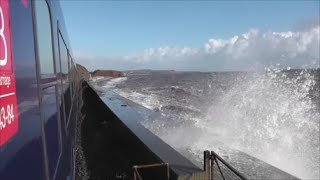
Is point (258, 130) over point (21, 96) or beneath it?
beneath

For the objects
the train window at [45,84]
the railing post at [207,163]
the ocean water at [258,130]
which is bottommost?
the ocean water at [258,130]

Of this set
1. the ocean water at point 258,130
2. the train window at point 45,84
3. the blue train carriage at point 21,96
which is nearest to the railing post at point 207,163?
the train window at point 45,84

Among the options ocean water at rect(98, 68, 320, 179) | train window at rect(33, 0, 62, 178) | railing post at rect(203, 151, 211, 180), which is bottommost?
ocean water at rect(98, 68, 320, 179)

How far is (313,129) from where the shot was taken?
68.4 feet

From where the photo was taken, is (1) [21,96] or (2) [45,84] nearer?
→ (1) [21,96]

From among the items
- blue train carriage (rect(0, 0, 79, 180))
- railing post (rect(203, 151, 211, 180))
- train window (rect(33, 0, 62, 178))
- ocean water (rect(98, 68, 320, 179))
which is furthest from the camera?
ocean water (rect(98, 68, 320, 179))

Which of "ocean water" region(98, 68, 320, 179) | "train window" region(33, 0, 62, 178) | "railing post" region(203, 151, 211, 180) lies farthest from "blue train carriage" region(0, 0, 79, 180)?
"ocean water" region(98, 68, 320, 179)

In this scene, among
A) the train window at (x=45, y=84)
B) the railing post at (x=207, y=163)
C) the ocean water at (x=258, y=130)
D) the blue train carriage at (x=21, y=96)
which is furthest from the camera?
the ocean water at (x=258, y=130)

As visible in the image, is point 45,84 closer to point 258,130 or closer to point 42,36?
point 42,36

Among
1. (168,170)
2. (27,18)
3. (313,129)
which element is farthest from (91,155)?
(313,129)

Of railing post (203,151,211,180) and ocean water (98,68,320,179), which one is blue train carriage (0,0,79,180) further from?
ocean water (98,68,320,179)

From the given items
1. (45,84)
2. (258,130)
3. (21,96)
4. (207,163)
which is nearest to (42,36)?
(45,84)

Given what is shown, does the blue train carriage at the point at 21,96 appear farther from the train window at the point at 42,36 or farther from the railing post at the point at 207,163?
the railing post at the point at 207,163

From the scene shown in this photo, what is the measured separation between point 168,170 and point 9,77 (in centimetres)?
273
